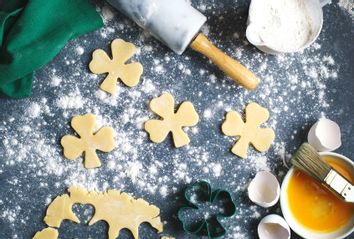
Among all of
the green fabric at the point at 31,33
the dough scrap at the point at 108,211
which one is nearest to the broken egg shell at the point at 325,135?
the dough scrap at the point at 108,211

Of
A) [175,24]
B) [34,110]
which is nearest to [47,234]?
[34,110]

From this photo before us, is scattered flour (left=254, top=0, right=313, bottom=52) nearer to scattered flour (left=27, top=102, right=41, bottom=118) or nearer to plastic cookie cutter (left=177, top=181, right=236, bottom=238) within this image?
plastic cookie cutter (left=177, top=181, right=236, bottom=238)

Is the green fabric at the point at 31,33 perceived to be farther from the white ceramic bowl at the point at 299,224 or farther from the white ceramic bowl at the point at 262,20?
the white ceramic bowl at the point at 299,224

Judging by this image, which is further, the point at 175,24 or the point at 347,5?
the point at 347,5

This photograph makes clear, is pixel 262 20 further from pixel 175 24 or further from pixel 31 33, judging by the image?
pixel 31 33

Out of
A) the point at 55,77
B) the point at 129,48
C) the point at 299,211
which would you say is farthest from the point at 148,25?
the point at 299,211

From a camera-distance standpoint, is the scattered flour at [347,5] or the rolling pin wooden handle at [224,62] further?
the scattered flour at [347,5]
